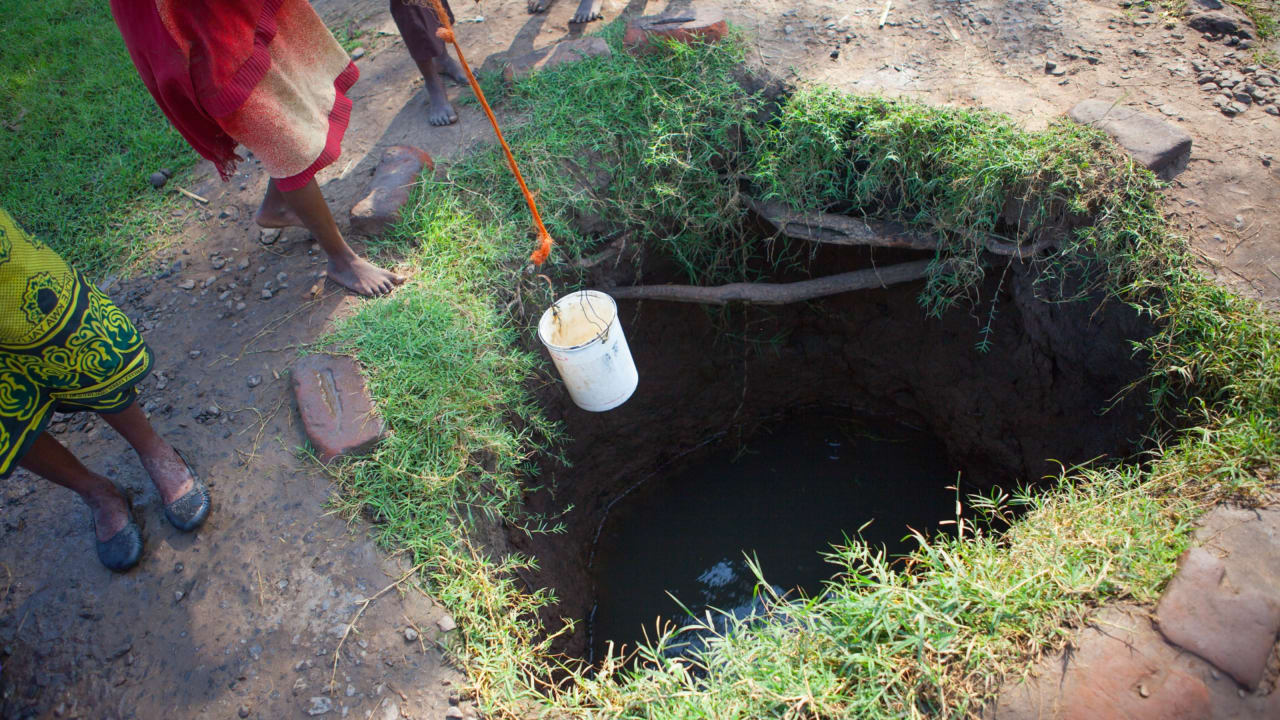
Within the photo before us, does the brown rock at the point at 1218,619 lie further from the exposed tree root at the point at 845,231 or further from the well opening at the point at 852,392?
the exposed tree root at the point at 845,231

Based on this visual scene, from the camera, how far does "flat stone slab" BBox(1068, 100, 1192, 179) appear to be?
7.84 feet

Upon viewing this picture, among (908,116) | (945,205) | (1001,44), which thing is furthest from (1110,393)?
(1001,44)

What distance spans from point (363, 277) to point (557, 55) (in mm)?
1571

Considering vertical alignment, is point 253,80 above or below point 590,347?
above

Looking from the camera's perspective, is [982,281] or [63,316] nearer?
[63,316]

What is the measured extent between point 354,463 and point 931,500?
257 centimetres

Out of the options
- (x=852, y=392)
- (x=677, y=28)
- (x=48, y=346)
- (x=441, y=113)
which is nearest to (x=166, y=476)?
(x=48, y=346)

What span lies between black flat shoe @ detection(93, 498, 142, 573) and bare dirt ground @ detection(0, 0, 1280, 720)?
5 centimetres

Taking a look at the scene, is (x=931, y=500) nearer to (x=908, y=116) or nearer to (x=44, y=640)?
(x=908, y=116)

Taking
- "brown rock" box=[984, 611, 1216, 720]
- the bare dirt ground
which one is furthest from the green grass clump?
"brown rock" box=[984, 611, 1216, 720]

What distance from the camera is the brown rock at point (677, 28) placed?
2947mm

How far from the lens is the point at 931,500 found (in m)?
3.29

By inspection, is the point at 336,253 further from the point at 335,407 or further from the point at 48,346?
the point at 48,346

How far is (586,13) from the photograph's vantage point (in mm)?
3658
